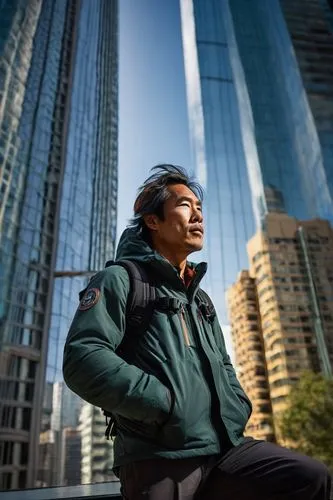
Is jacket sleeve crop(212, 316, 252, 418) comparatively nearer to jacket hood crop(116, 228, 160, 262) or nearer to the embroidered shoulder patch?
jacket hood crop(116, 228, 160, 262)

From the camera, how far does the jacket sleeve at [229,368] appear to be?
953mm

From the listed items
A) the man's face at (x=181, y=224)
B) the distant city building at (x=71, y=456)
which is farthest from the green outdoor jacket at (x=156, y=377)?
the distant city building at (x=71, y=456)

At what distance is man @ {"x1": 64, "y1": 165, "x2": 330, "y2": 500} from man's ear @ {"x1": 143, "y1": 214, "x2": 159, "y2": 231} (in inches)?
9.4

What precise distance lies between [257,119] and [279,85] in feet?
14.2

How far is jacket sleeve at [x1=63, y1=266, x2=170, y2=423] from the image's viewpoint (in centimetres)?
68

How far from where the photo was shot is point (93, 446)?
31625 mm

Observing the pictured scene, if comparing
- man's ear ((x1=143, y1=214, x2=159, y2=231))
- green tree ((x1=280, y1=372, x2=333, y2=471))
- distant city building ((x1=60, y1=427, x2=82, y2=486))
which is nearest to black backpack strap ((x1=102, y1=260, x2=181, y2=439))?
man's ear ((x1=143, y1=214, x2=159, y2=231))

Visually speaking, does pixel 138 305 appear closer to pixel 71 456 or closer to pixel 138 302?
pixel 138 302

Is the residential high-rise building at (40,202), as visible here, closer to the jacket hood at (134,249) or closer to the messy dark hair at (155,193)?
the messy dark hair at (155,193)

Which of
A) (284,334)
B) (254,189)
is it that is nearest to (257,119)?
(254,189)

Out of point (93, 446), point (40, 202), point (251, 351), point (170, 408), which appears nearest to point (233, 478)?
point (170, 408)

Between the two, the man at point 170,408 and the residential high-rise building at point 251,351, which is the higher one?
the residential high-rise building at point 251,351

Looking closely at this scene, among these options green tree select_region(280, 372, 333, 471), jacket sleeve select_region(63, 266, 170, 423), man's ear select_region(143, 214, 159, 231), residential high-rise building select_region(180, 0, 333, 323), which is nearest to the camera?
jacket sleeve select_region(63, 266, 170, 423)

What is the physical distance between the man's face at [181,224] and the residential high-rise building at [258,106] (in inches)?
921
